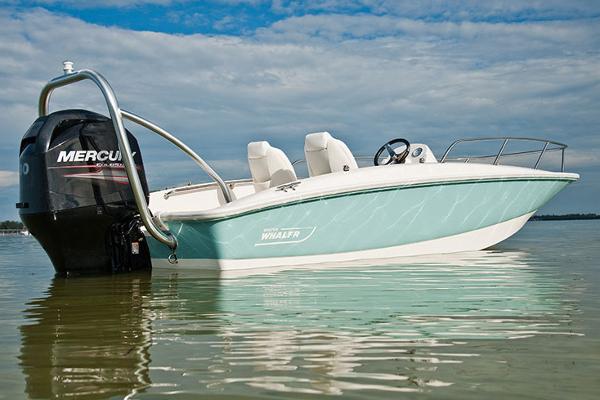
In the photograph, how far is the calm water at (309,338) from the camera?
2201mm

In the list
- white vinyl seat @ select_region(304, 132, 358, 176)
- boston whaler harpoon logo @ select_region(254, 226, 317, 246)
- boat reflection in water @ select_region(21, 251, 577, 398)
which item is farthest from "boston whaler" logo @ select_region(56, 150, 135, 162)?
white vinyl seat @ select_region(304, 132, 358, 176)

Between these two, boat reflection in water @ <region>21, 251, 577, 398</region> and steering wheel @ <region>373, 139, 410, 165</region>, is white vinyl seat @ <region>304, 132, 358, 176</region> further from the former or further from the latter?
boat reflection in water @ <region>21, 251, 577, 398</region>

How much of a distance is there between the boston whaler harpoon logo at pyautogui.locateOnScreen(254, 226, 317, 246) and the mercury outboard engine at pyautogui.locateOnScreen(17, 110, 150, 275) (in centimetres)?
126

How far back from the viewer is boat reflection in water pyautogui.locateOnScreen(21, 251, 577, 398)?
2285mm

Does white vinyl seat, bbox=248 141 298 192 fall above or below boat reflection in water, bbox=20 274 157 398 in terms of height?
above

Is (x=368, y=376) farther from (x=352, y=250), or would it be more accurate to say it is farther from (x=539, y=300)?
(x=352, y=250)

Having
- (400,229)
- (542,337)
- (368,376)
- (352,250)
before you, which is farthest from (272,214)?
(368,376)

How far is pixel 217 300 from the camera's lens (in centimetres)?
449

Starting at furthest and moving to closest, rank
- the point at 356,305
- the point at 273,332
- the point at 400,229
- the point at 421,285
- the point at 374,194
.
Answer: the point at 400,229
the point at 374,194
the point at 421,285
the point at 356,305
the point at 273,332

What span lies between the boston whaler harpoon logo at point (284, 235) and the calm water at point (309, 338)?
1182 millimetres

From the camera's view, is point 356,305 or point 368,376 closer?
point 368,376

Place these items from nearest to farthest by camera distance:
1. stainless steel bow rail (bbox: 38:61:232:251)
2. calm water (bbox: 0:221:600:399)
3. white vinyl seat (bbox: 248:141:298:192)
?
calm water (bbox: 0:221:600:399), stainless steel bow rail (bbox: 38:61:232:251), white vinyl seat (bbox: 248:141:298:192)

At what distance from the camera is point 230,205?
6.54 metres

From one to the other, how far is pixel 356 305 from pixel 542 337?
4.29 feet
